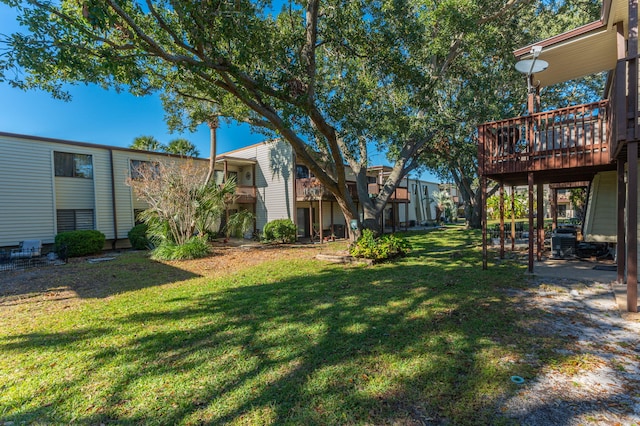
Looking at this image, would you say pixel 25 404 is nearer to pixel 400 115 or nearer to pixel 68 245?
pixel 400 115

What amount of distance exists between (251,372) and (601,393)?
337cm

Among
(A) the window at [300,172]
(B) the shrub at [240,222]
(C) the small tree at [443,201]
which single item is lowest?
(B) the shrub at [240,222]

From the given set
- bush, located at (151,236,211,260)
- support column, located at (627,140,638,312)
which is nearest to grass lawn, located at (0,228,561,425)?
support column, located at (627,140,638,312)

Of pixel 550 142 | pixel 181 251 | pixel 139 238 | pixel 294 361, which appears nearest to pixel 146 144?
pixel 139 238

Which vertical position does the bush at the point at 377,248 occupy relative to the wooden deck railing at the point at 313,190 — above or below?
below

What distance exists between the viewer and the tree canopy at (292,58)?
5.49 metres

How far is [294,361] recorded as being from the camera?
345 centimetres

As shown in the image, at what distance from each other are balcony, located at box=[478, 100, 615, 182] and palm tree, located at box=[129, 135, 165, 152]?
20593 millimetres

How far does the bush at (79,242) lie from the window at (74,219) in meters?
1.06

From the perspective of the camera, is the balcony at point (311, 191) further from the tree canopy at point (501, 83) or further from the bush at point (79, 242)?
the bush at point (79, 242)

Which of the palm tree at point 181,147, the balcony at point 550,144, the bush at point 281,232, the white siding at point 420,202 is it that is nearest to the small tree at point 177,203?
the bush at point 281,232

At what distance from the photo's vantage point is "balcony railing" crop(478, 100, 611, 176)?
638cm

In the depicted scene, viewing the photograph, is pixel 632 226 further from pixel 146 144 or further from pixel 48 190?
pixel 146 144

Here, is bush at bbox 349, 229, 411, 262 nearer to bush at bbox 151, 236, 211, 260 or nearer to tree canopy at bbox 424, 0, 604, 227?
tree canopy at bbox 424, 0, 604, 227
